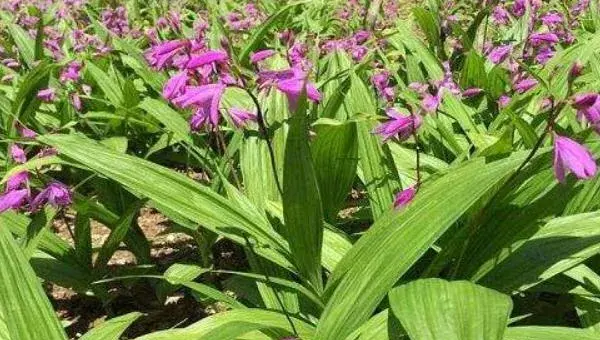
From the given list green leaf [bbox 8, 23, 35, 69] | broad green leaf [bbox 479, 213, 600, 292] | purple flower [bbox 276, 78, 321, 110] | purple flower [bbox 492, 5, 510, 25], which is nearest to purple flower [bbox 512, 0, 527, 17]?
purple flower [bbox 492, 5, 510, 25]

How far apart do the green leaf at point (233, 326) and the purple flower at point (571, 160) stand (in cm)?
74

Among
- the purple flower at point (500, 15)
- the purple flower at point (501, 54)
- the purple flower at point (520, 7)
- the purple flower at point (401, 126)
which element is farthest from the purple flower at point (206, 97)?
the purple flower at point (500, 15)

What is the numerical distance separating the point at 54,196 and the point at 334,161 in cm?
87

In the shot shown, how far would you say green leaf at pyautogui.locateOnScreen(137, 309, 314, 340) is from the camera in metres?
1.57

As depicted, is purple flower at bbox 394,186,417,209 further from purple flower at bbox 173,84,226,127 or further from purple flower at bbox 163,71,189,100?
purple flower at bbox 163,71,189,100

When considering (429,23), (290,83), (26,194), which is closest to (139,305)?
(26,194)

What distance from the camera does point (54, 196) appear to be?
2.23 metres

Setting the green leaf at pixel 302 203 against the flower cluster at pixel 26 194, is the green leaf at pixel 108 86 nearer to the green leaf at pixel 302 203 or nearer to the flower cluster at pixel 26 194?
the flower cluster at pixel 26 194

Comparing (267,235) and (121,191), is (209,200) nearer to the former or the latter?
(267,235)

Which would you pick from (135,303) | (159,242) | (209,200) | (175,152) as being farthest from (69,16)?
(209,200)

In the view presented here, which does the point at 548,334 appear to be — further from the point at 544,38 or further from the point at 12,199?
the point at 544,38

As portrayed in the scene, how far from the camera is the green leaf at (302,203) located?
1.72 m

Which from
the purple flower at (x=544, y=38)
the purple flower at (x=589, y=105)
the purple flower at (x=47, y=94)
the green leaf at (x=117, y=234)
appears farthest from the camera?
the purple flower at (x=47, y=94)

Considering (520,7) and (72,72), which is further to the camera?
(520,7)
